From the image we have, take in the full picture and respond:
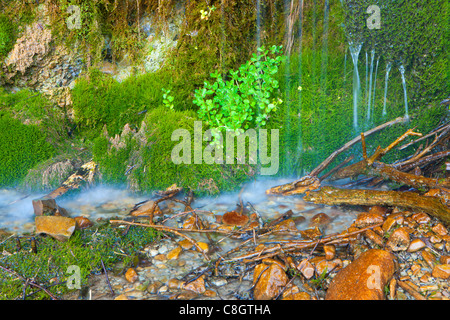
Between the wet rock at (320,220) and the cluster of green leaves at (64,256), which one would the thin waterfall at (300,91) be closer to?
the wet rock at (320,220)

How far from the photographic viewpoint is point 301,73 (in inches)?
193

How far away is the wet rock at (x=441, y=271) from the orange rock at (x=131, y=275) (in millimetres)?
2378

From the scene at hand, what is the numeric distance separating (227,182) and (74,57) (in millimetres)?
3338

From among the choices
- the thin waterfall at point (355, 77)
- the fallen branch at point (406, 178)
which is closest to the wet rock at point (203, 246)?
the fallen branch at point (406, 178)

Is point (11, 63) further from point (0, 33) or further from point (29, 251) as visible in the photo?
point (29, 251)

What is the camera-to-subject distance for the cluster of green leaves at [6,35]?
5172 mm

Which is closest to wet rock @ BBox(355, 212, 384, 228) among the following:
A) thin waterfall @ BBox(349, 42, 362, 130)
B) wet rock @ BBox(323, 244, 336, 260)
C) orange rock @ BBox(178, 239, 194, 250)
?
wet rock @ BBox(323, 244, 336, 260)

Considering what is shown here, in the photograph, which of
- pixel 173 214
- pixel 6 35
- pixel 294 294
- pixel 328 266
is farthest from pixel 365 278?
pixel 6 35

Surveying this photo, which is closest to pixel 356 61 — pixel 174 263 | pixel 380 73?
pixel 380 73

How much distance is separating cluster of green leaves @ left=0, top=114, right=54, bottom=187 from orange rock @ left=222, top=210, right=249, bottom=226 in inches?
118

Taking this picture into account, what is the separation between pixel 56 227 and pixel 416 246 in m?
Result: 3.31

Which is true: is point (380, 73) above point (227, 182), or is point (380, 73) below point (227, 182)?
above

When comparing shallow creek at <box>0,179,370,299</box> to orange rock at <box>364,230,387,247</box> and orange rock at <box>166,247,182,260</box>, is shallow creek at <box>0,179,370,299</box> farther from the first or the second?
orange rock at <box>364,230,387,247</box>

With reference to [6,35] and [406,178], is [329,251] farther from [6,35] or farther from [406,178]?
[6,35]
